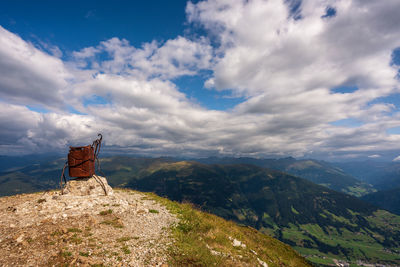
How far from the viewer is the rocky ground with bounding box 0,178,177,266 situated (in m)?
9.28

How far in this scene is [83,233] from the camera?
472 inches

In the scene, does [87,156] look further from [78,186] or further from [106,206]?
[106,206]

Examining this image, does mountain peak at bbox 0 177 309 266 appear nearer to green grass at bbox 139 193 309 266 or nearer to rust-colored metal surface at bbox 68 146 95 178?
green grass at bbox 139 193 309 266

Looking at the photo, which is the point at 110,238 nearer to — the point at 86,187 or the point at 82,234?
the point at 82,234

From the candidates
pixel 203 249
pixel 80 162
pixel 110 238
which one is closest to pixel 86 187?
pixel 80 162

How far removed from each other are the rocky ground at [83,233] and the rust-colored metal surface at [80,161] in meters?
4.12

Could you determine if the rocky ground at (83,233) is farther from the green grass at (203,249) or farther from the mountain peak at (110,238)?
the green grass at (203,249)

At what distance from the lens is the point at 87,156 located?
22547mm

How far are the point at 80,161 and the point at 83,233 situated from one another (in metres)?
13.1

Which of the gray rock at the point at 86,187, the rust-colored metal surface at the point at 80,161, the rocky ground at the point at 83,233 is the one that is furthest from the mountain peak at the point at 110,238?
the rust-colored metal surface at the point at 80,161

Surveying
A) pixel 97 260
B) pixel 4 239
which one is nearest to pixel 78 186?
pixel 4 239

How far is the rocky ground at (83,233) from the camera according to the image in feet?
30.5

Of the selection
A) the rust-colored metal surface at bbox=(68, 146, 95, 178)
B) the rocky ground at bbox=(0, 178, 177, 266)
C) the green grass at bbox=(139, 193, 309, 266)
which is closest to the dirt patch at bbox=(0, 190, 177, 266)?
the rocky ground at bbox=(0, 178, 177, 266)

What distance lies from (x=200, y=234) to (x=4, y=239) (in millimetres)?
12533
